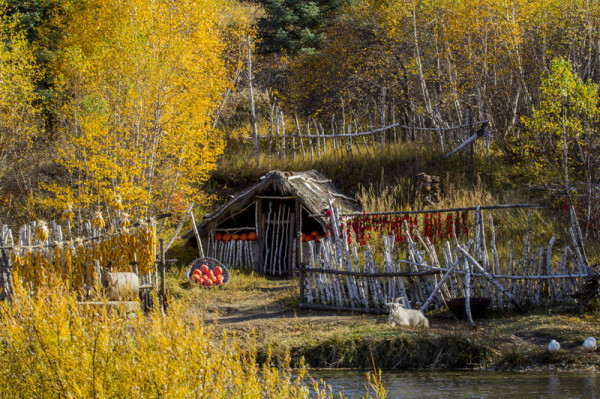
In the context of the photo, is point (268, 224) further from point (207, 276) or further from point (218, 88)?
point (218, 88)

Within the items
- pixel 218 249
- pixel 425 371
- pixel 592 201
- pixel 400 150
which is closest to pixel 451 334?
pixel 425 371

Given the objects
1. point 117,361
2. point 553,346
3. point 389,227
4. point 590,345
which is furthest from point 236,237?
point 117,361

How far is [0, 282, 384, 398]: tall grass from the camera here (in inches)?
191

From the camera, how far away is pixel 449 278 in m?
11.4

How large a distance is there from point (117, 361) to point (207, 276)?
31.3ft

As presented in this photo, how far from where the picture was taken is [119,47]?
17.1 metres

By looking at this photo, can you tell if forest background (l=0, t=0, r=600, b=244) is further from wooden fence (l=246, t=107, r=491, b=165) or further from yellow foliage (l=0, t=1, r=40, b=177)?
wooden fence (l=246, t=107, r=491, b=165)

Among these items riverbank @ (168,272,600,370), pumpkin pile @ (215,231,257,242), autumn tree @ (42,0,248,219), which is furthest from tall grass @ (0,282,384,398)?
pumpkin pile @ (215,231,257,242)

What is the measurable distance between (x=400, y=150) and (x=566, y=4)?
529 centimetres

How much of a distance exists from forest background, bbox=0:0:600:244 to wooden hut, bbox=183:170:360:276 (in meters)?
1.51

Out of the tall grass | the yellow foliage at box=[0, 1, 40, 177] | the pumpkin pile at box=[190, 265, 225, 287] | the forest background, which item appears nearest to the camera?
the tall grass

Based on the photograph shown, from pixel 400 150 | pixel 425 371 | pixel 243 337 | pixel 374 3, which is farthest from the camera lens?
pixel 374 3

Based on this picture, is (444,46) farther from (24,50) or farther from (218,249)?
(24,50)

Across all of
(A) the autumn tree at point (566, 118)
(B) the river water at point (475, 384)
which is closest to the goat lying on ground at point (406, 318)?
(B) the river water at point (475, 384)
